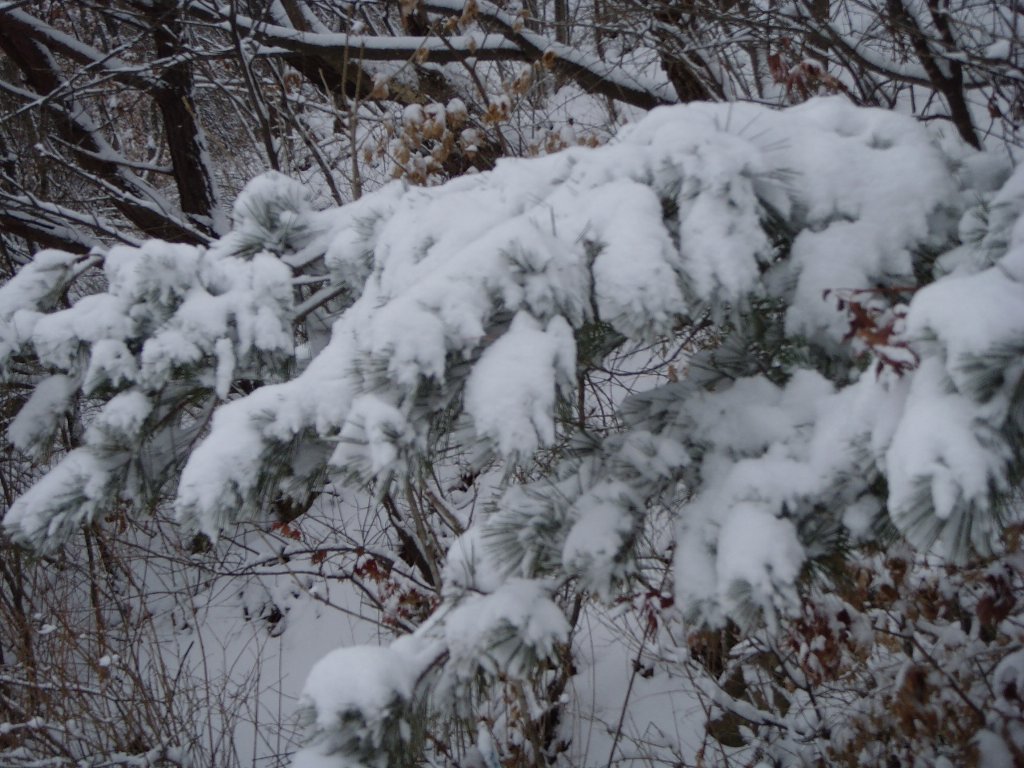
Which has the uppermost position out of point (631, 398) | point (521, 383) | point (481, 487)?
point (521, 383)

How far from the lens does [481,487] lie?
16.9 ft

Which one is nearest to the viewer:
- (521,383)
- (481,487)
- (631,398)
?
(521,383)

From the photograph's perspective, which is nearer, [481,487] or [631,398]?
[631,398]

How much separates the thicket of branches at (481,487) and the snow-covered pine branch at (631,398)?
76 millimetres

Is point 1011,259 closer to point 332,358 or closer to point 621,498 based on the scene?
point 621,498

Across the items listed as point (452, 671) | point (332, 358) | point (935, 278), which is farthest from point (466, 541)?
point (935, 278)

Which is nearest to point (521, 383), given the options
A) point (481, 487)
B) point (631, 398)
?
point (631, 398)

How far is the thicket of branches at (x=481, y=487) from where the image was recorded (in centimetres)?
202

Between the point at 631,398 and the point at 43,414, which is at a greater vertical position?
the point at 43,414

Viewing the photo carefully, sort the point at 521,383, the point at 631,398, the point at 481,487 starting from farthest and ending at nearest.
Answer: the point at 481,487, the point at 631,398, the point at 521,383

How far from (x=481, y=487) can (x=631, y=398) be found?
3709mm

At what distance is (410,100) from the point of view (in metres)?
4.50

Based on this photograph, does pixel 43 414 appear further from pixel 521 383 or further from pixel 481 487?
pixel 481 487

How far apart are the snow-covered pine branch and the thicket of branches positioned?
0.25 ft
